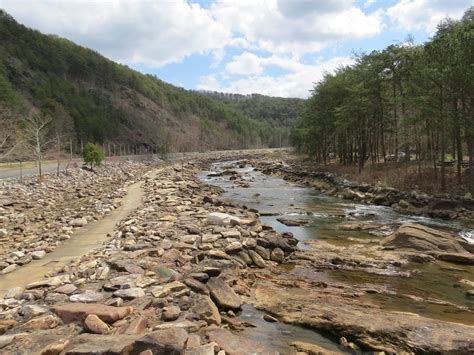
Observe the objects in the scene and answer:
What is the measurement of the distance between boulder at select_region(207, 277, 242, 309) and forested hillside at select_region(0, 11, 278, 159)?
5313cm

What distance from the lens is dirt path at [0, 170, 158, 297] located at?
31.2 feet

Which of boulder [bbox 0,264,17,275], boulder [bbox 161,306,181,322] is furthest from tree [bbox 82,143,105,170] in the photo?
boulder [bbox 161,306,181,322]

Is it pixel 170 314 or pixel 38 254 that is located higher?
pixel 38 254

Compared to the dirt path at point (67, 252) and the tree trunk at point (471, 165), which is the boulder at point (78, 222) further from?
the tree trunk at point (471, 165)

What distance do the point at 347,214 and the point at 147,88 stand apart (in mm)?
127847

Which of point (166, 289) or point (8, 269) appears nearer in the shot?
point (166, 289)

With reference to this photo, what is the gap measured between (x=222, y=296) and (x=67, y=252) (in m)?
5.91

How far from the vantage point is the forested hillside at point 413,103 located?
74.0 feet

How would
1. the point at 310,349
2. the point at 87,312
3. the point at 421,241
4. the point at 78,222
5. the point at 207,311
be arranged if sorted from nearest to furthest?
the point at 87,312 → the point at 310,349 → the point at 207,311 → the point at 421,241 → the point at 78,222

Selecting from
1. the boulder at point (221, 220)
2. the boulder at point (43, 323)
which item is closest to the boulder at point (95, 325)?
the boulder at point (43, 323)

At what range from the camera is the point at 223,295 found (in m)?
8.62

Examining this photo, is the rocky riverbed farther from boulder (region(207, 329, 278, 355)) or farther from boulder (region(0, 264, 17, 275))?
boulder (region(0, 264, 17, 275))

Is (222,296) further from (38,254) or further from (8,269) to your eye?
(38,254)

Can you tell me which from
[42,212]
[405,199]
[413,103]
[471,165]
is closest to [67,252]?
[42,212]
